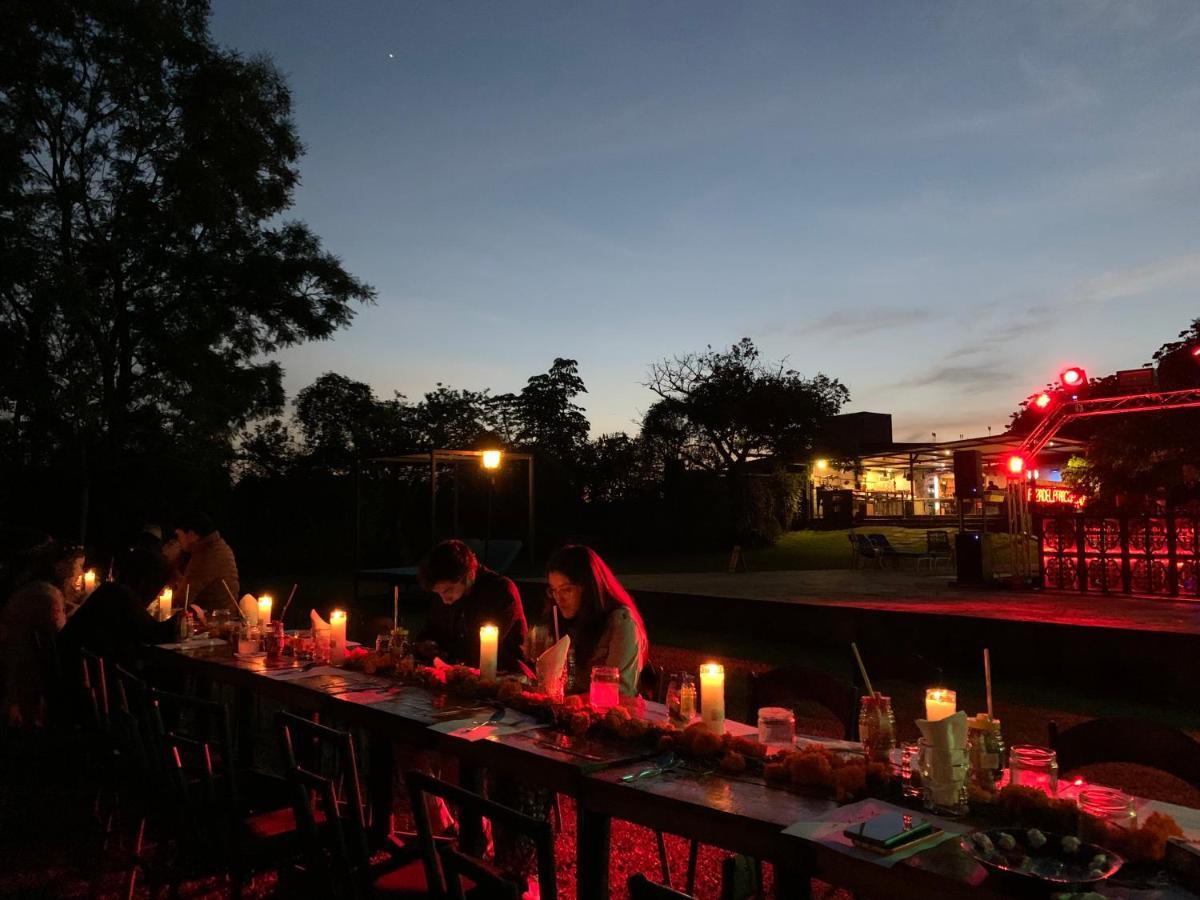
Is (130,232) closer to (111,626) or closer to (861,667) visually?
(111,626)

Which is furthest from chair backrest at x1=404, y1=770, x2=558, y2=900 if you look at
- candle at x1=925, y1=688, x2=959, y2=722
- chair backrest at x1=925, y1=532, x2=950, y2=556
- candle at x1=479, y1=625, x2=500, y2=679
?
chair backrest at x1=925, y1=532, x2=950, y2=556

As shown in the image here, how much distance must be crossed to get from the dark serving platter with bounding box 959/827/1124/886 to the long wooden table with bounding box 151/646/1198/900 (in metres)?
0.03

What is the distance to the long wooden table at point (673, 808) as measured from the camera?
1733 millimetres

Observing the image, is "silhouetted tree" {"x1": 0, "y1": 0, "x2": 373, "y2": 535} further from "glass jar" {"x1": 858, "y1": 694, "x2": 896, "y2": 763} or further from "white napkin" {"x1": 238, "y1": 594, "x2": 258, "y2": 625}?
"glass jar" {"x1": 858, "y1": 694, "x2": 896, "y2": 763}

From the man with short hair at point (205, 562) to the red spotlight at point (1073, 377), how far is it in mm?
11869

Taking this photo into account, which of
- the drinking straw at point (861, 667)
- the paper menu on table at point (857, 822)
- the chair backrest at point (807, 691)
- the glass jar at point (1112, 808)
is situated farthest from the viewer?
the chair backrest at point (807, 691)

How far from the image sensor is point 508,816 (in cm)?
170

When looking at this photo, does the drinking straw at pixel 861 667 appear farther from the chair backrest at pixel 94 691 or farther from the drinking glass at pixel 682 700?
the chair backrest at pixel 94 691

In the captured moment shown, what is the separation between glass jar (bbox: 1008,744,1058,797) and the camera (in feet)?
7.23

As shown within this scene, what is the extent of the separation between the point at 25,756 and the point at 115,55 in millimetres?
15056

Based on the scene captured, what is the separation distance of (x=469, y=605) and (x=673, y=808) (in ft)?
8.31

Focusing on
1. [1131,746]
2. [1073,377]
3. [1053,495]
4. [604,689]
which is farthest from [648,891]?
[1053,495]

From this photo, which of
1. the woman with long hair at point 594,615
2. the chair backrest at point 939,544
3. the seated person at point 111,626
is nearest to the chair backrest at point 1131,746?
the woman with long hair at point 594,615

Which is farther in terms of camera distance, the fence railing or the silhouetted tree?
the silhouetted tree
